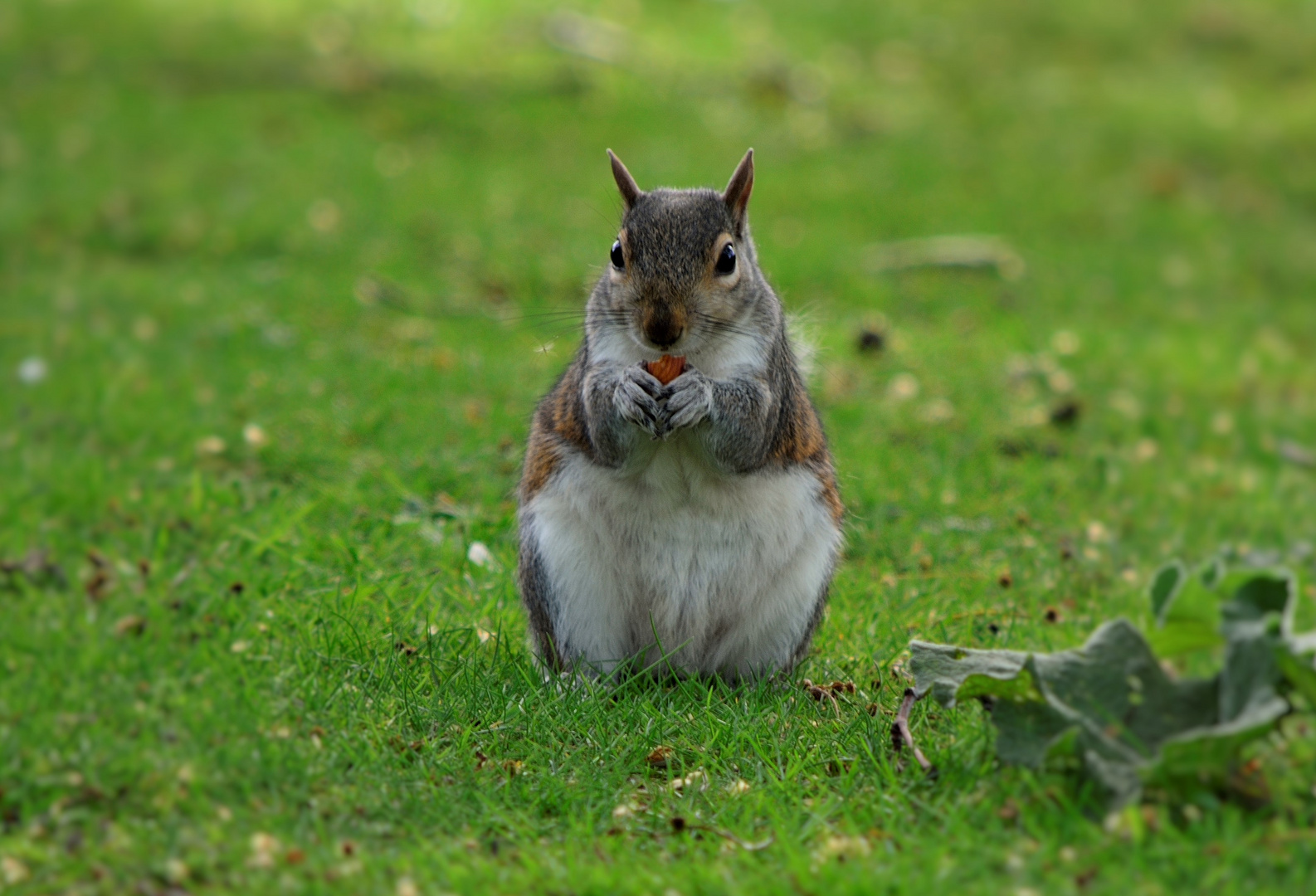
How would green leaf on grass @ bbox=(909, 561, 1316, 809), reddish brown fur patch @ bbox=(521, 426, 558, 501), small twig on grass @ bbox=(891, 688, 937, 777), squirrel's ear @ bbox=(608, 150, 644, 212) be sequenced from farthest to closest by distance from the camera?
reddish brown fur patch @ bbox=(521, 426, 558, 501) < squirrel's ear @ bbox=(608, 150, 644, 212) < small twig on grass @ bbox=(891, 688, 937, 777) < green leaf on grass @ bbox=(909, 561, 1316, 809)

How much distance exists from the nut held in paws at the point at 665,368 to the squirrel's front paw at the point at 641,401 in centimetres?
7

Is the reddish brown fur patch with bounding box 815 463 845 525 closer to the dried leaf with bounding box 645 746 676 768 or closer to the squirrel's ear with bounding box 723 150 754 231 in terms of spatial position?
the squirrel's ear with bounding box 723 150 754 231

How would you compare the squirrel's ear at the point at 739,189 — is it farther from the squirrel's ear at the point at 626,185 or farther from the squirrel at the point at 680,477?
the squirrel's ear at the point at 626,185

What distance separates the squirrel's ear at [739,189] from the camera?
3.39 meters

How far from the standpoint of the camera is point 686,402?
3.09 meters

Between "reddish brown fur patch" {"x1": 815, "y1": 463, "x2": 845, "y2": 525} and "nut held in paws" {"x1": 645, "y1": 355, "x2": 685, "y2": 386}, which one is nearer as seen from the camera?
"nut held in paws" {"x1": 645, "y1": 355, "x2": 685, "y2": 386}

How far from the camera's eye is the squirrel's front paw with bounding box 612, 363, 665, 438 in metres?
3.08

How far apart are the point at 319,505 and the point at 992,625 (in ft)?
7.30

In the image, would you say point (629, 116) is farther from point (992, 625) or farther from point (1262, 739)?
point (1262, 739)

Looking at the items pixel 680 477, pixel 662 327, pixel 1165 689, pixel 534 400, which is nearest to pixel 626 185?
pixel 662 327

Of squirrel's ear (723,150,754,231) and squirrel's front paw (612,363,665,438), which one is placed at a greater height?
squirrel's ear (723,150,754,231)

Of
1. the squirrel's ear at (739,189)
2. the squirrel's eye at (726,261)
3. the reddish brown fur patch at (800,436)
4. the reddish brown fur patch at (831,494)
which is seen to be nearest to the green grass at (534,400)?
the reddish brown fur patch at (831,494)

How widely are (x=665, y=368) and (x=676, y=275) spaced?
0.22 meters

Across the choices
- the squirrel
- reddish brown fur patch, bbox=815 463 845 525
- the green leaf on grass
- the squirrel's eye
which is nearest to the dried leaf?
the squirrel
